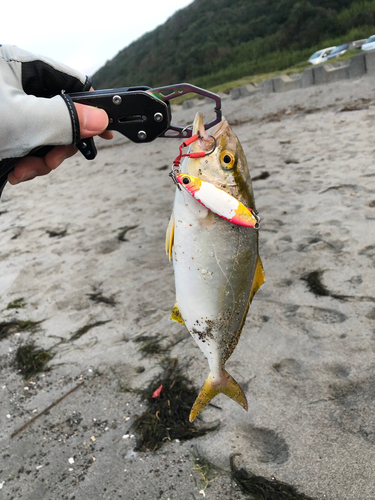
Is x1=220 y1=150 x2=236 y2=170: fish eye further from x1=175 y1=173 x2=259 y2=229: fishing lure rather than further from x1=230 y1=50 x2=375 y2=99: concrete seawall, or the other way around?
x1=230 y1=50 x2=375 y2=99: concrete seawall

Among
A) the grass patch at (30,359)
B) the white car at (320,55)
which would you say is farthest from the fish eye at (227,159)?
the white car at (320,55)

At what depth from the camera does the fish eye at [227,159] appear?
1721 millimetres

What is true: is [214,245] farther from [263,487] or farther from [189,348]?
[189,348]

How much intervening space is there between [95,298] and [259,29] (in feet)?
108

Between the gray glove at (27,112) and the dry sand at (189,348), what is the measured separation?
187cm

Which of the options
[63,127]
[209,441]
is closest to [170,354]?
[209,441]

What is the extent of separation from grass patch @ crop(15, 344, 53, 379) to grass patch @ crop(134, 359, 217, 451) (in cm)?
102

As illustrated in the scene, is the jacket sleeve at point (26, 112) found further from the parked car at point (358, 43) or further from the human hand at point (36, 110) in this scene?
the parked car at point (358, 43)

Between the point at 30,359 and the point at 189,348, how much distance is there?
53.5 inches

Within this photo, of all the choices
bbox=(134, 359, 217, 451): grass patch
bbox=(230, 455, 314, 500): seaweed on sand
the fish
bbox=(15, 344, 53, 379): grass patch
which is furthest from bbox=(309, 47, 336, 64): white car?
bbox=(230, 455, 314, 500): seaweed on sand

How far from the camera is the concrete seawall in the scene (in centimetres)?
1034

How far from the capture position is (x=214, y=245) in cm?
175

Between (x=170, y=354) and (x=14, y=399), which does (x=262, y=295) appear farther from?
(x=14, y=399)

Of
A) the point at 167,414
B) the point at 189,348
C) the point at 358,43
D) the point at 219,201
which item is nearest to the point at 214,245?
the point at 219,201
